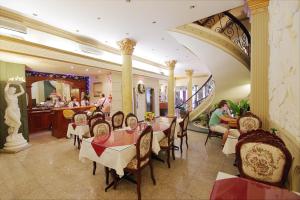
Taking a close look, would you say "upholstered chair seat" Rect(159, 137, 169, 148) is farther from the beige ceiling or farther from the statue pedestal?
the statue pedestal

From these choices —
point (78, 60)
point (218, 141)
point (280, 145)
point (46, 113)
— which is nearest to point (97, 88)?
point (46, 113)

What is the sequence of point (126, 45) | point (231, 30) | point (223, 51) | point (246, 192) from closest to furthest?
point (246, 192) < point (223, 51) < point (126, 45) < point (231, 30)

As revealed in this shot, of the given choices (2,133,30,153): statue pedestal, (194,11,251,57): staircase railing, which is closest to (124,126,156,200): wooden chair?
(2,133,30,153): statue pedestal

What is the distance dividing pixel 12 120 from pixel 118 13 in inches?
169

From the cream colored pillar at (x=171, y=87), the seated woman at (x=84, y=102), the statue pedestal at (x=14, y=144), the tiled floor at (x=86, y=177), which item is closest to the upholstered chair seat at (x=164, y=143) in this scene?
the tiled floor at (x=86, y=177)

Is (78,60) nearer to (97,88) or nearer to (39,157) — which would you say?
(39,157)

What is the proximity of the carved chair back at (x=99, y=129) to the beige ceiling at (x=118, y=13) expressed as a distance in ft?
7.75

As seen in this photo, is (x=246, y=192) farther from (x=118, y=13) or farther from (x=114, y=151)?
(x=118, y=13)

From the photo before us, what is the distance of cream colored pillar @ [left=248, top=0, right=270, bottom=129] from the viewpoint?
2.94 metres

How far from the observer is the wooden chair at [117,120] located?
4560mm

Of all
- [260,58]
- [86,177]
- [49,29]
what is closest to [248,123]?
[260,58]

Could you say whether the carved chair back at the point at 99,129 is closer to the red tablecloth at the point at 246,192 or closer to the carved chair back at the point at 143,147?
the carved chair back at the point at 143,147

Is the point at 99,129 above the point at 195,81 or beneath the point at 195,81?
beneath

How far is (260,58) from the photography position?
3.01 m
